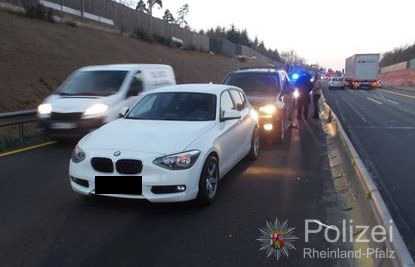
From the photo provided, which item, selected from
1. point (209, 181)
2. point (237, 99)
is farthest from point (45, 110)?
point (209, 181)

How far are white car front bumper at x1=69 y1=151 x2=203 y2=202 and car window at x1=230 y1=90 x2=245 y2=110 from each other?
2.76 m

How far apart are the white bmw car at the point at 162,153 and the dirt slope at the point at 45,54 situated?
938cm

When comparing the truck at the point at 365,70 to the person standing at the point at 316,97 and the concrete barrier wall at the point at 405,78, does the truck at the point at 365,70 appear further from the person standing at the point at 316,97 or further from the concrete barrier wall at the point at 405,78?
the person standing at the point at 316,97

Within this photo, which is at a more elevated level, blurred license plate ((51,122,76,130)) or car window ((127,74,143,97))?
car window ((127,74,143,97))

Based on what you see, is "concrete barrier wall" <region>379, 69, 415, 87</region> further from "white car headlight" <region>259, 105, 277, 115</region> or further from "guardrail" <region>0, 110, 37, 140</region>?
"guardrail" <region>0, 110, 37, 140</region>

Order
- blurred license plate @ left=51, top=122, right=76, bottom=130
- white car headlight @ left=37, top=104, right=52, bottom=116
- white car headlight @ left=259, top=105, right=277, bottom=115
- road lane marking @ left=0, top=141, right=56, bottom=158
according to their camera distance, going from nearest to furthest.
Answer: road lane marking @ left=0, top=141, right=56, bottom=158 → blurred license plate @ left=51, top=122, right=76, bottom=130 → white car headlight @ left=37, top=104, right=52, bottom=116 → white car headlight @ left=259, top=105, right=277, bottom=115

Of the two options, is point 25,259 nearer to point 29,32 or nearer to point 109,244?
point 109,244

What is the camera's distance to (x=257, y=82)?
1224 cm

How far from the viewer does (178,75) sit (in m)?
37.2

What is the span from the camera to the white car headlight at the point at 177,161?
18.0ft

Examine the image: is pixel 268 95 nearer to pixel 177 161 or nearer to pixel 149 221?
pixel 177 161

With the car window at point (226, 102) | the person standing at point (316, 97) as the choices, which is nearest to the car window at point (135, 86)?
the car window at point (226, 102)

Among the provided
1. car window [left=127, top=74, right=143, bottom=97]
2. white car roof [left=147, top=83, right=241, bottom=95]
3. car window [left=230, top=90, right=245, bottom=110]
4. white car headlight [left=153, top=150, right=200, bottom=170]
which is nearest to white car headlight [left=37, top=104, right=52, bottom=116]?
car window [left=127, top=74, right=143, bottom=97]

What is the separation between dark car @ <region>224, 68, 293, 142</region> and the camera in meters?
10.8
